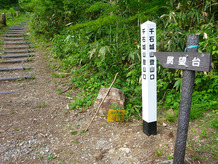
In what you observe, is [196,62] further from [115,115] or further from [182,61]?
[115,115]

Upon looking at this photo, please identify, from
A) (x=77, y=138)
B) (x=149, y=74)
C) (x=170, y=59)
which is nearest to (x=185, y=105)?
(x=170, y=59)

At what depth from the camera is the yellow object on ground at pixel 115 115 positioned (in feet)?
9.82

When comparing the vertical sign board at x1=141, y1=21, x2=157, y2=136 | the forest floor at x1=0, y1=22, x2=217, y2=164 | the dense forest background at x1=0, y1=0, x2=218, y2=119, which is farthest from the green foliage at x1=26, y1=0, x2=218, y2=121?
the vertical sign board at x1=141, y1=21, x2=157, y2=136

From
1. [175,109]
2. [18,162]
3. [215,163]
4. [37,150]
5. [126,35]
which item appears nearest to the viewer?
[215,163]

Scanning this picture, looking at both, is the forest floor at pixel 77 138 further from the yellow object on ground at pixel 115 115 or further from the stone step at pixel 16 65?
the stone step at pixel 16 65

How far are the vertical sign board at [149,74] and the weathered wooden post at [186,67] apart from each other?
0.36 m

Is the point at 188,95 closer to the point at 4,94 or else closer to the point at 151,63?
the point at 151,63

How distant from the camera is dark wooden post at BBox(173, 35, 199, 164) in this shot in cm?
172

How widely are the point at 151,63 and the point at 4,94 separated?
364cm

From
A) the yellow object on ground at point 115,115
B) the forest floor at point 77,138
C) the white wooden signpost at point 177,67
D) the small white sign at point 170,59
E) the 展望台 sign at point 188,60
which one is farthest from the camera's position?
the yellow object on ground at point 115,115

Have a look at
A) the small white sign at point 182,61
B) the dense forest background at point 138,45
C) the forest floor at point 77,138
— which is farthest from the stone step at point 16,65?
the small white sign at point 182,61

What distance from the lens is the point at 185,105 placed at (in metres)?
1.82

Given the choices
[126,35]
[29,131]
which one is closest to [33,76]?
[29,131]

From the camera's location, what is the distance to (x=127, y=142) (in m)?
2.57
